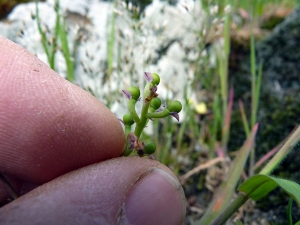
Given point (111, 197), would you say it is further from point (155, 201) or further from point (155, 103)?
point (155, 103)

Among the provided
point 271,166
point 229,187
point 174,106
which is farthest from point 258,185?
point 174,106

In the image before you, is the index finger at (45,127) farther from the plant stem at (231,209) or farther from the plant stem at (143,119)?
the plant stem at (231,209)

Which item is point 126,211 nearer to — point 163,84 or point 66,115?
point 66,115

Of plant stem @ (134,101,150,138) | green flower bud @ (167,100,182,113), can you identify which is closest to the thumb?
plant stem @ (134,101,150,138)

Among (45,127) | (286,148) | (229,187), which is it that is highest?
(286,148)

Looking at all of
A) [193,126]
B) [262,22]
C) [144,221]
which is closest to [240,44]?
[262,22]

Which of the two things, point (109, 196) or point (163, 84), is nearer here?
point (109, 196)

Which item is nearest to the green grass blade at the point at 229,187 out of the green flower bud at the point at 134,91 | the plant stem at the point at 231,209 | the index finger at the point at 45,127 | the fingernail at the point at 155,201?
the plant stem at the point at 231,209
